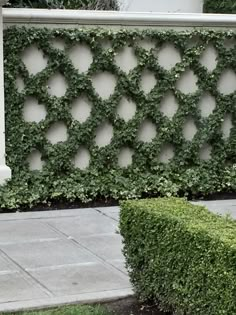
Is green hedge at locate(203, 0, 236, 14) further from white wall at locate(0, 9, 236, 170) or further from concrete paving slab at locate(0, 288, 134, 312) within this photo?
concrete paving slab at locate(0, 288, 134, 312)

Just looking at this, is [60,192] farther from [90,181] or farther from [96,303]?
[96,303]

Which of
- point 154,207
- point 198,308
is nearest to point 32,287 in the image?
point 154,207

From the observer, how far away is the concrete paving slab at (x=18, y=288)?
496 cm

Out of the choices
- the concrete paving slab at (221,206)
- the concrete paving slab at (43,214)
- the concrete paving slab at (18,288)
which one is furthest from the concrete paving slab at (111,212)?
the concrete paving slab at (18,288)

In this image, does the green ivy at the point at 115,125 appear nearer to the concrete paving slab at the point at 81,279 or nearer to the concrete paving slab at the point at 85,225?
the concrete paving slab at the point at 85,225

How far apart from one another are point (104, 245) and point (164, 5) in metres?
7.47

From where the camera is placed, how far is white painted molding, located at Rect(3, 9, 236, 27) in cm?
805

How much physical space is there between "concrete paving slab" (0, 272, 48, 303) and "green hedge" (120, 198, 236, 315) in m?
0.79

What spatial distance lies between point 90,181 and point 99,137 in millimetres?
636

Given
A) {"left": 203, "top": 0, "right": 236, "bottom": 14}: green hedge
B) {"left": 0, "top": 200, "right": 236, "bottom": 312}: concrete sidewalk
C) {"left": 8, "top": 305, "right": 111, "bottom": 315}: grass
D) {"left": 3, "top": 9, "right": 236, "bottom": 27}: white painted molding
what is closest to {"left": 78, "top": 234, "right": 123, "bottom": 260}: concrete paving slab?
{"left": 0, "top": 200, "right": 236, "bottom": 312}: concrete sidewalk

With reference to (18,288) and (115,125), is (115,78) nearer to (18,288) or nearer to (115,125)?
(115,125)

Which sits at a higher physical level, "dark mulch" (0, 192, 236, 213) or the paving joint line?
"dark mulch" (0, 192, 236, 213)

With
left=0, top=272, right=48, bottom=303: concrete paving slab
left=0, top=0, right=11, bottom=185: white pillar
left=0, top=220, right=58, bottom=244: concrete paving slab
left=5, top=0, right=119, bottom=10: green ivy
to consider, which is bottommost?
left=0, top=272, right=48, bottom=303: concrete paving slab

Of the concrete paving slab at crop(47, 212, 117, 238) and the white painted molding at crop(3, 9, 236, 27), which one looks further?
the white painted molding at crop(3, 9, 236, 27)
